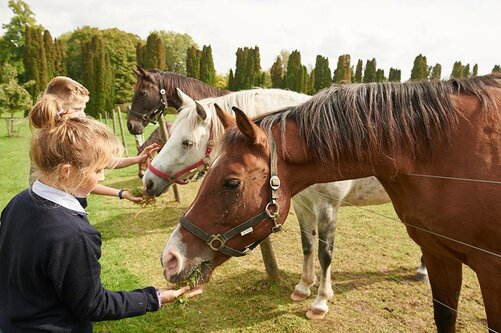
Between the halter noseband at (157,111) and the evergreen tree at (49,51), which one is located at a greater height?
the evergreen tree at (49,51)

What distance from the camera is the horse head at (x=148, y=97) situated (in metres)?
6.58

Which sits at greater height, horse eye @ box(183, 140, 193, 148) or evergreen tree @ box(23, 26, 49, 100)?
evergreen tree @ box(23, 26, 49, 100)

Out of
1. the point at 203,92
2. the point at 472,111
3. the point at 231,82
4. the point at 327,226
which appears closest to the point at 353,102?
the point at 472,111

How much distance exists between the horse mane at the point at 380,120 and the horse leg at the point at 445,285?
41.8 inches

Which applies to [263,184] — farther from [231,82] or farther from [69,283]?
[231,82]

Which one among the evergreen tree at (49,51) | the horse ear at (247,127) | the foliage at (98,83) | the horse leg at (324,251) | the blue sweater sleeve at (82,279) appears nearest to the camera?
the blue sweater sleeve at (82,279)

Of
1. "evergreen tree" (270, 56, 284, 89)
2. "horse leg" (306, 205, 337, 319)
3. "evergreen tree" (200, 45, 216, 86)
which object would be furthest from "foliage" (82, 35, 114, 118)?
"horse leg" (306, 205, 337, 319)

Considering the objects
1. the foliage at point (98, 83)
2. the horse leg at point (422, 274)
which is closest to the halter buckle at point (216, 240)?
the horse leg at point (422, 274)

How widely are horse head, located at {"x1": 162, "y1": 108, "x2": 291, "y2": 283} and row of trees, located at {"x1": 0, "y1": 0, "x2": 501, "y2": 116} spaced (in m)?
32.0

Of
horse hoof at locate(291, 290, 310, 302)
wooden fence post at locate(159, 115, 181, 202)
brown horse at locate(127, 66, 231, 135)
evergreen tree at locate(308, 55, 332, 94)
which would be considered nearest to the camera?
horse hoof at locate(291, 290, 310, 302)

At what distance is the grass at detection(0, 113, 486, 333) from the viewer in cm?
335

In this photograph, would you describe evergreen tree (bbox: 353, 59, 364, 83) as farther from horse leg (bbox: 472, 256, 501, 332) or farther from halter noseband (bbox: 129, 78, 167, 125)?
horse leg (bbox: 472, 256, 501, 332)

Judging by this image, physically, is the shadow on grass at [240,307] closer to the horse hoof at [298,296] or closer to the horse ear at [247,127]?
the horse hoof at [298,296]

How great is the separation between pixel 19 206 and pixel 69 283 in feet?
1.35
